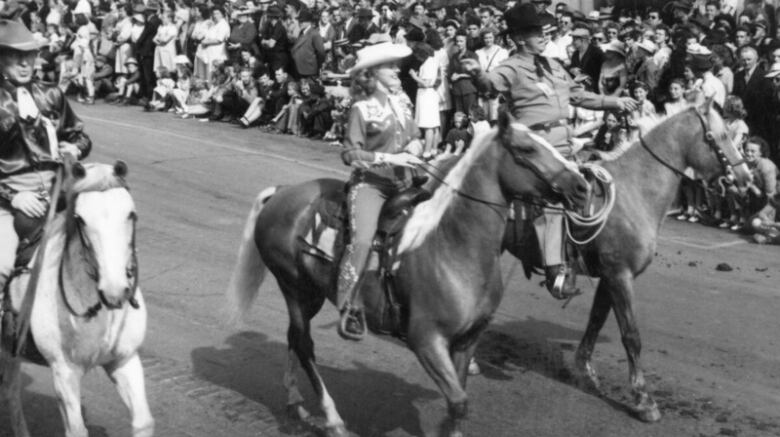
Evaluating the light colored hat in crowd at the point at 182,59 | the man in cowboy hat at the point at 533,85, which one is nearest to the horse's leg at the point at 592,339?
the man in cowboy hat at the point at 533,85

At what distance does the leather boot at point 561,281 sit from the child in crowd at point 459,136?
Result: 8222 millimetres

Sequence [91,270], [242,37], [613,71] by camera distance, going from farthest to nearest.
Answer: [242,37], [613,71], [91,270]

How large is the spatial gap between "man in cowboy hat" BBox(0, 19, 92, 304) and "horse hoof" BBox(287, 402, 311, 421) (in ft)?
7.40

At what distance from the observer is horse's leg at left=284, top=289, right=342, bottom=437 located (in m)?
8.45

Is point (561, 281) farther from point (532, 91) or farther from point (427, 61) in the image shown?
point (427, 61)

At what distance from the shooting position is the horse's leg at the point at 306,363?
27.7 ft

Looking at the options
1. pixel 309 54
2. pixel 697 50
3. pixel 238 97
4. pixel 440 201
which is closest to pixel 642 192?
pixel 440 201

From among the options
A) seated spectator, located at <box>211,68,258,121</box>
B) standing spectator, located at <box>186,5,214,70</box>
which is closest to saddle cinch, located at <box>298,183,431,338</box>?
seated spectator, located at <box>211,68,258,121</box>

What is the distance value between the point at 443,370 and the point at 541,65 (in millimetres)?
3276

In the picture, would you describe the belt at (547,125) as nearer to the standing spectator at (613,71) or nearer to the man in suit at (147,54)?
the standing spectator at (613,71)

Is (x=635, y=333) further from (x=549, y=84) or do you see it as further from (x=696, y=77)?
(x=696, y=77)

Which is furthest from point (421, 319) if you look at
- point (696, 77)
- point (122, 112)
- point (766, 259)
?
Answer: point (122, 112)

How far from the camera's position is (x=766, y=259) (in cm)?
1377

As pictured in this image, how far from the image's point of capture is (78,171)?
266 inches
